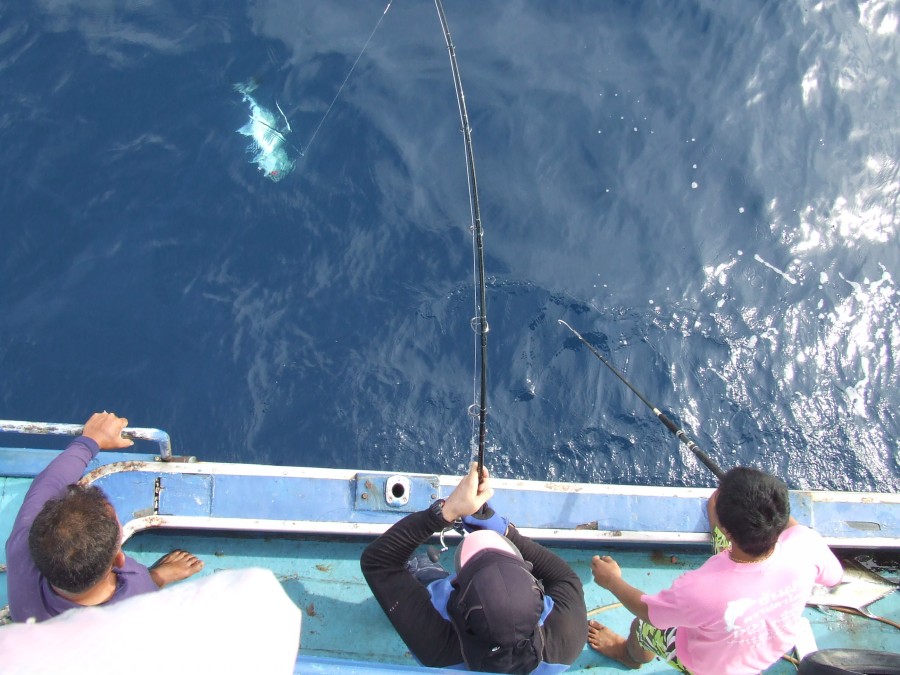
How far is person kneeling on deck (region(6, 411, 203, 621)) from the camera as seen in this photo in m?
2.38

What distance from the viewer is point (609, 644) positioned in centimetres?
368

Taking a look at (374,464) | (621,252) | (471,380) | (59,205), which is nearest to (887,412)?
(621,252)

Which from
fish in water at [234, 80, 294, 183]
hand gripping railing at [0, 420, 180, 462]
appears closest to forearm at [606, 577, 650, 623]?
hand gripping railing at [0, 420, 180, 462]

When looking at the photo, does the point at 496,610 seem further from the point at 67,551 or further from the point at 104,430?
the point at 104,430

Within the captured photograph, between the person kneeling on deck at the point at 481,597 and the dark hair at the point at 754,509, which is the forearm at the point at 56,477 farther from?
the dark hair at the point at 754,509

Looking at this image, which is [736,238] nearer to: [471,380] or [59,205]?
[471,380]

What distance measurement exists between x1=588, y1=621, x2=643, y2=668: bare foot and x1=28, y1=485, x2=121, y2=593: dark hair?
248 cm

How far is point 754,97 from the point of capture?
254 inches

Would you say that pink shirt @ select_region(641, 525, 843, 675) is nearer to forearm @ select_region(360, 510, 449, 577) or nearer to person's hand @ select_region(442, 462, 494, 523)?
person's hand @ select_region(442, 462, 494, 523)

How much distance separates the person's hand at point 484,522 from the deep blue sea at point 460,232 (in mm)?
1945

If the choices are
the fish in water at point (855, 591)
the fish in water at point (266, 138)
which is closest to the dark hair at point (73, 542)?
the fish in water at point (855, 591)

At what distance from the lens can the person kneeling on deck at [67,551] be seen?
2385mm

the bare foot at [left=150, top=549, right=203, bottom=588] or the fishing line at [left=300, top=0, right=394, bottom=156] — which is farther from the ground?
the fishing line at [left=300, top=0, right=394, bottom=156]

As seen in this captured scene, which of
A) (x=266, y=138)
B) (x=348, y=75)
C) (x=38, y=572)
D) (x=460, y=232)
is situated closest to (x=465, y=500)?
(x=38, y=572)
